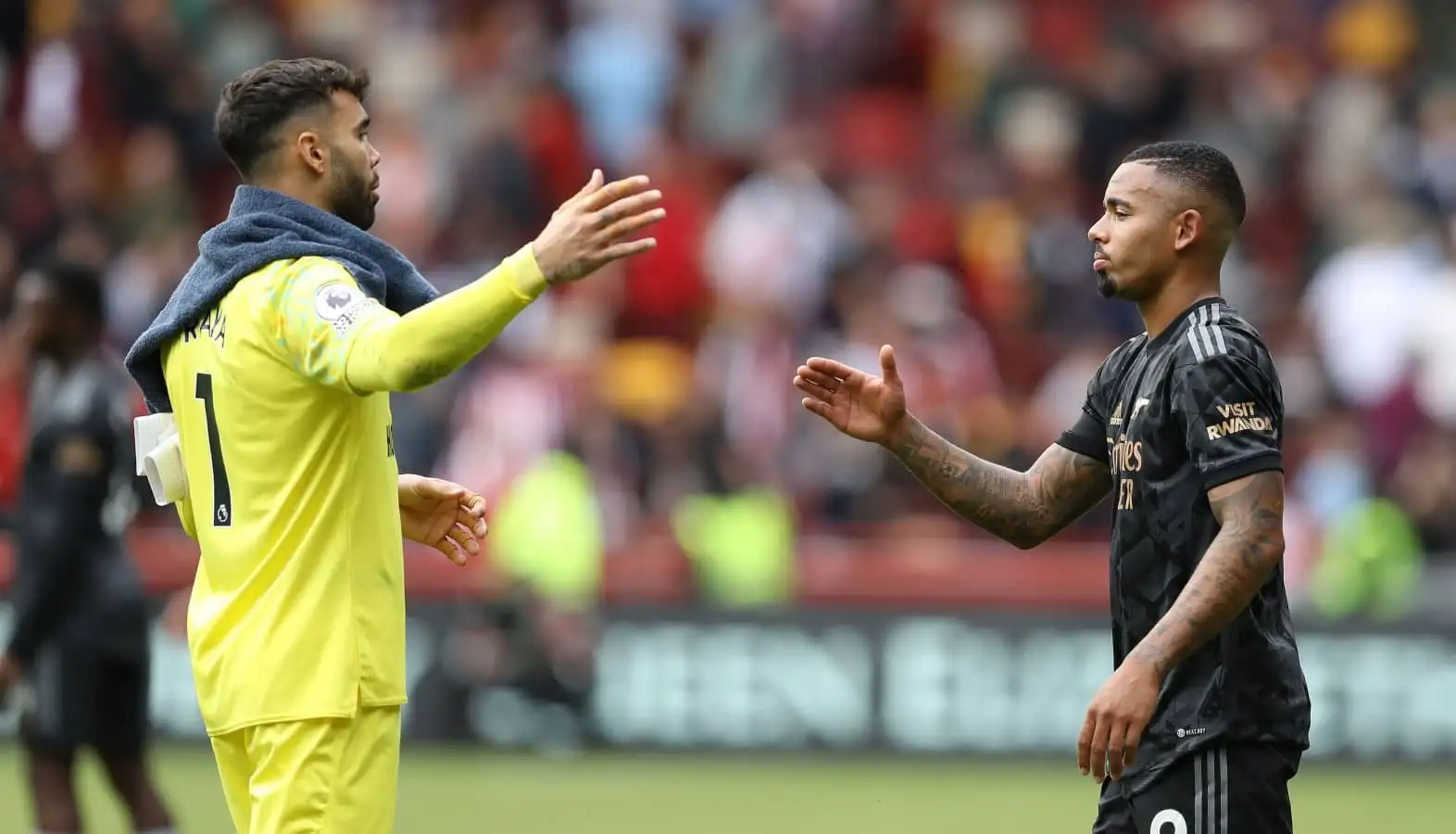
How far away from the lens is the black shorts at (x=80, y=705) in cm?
849

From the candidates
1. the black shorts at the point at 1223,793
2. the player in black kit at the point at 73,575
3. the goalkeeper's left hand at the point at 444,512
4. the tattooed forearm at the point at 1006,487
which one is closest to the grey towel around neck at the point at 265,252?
the goalkeeper's left hand at the point at 444,512

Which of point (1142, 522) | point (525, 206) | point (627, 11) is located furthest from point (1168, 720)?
point (627, 11)

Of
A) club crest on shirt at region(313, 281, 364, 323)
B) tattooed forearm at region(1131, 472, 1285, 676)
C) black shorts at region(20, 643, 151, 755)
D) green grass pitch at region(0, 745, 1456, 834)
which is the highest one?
club crest on shirt at region(313, 281, 364, 323)

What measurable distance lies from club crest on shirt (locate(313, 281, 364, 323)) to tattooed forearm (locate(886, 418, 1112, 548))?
5.35ft

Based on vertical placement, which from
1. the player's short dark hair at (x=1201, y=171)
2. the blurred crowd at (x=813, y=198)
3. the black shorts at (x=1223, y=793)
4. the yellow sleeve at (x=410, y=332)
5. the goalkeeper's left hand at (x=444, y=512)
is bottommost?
the black shorts at (x=1223, y=793)

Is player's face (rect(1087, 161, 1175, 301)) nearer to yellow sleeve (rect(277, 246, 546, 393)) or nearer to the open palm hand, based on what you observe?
the open palm hand

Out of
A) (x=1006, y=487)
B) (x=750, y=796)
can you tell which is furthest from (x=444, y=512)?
(x=750, y=796)

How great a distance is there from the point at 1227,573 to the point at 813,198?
12.1 meters

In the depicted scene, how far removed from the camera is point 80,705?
28.0 feet

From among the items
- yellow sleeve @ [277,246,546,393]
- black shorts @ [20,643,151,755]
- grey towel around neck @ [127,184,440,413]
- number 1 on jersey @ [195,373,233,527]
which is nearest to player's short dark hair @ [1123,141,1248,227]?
yellow sleeve @ [277,246,546,393]

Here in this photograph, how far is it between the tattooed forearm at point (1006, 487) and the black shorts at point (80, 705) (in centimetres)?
377

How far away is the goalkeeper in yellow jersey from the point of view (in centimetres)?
529

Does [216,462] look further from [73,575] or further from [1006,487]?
[73,575]

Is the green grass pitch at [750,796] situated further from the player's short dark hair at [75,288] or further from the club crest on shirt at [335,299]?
the club crest on shirt at [335,299]
